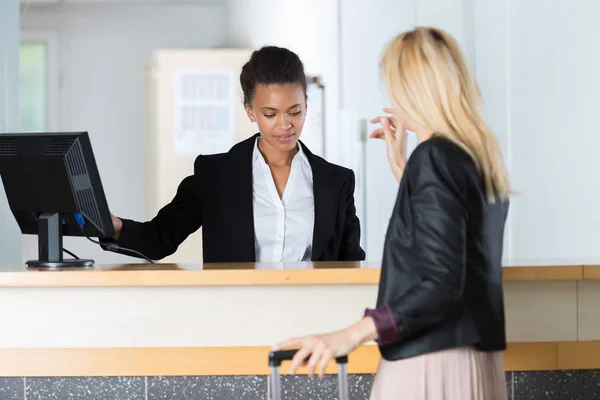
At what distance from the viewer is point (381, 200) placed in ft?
17.6

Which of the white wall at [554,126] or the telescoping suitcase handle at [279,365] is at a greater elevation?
the white wall at [554,126]

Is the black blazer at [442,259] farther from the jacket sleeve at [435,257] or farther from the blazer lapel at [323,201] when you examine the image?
the blazer lapel at [323,201]

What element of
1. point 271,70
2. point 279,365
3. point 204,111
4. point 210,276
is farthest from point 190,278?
point 204,111

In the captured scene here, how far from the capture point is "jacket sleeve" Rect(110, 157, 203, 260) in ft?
9.59

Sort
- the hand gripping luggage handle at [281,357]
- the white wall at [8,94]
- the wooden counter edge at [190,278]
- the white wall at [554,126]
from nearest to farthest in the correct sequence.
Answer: the hand gripping luggage handle at [281,357], the wooden counter edge at [190,278], the white wall at [554,126], the white wall at [8,94]

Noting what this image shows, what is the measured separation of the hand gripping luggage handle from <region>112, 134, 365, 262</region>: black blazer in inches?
55.1

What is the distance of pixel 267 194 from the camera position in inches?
120

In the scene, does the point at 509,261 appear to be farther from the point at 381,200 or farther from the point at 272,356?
the point at 381,200

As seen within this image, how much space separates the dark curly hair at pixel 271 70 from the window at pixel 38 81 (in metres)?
5.87

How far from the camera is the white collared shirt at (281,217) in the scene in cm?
300

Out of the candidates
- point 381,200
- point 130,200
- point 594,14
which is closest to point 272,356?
point 594,14

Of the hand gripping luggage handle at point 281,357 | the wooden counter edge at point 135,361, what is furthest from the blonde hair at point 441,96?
the wooden counter edge at point 135,361

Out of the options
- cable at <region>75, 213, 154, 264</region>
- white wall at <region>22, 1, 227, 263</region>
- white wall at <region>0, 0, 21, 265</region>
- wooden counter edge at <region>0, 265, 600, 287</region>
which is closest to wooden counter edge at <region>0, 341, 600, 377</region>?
wooden counter edge at <region>0, 265, 600, 287</region>

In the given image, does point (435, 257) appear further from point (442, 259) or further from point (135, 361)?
point (135, 361)
